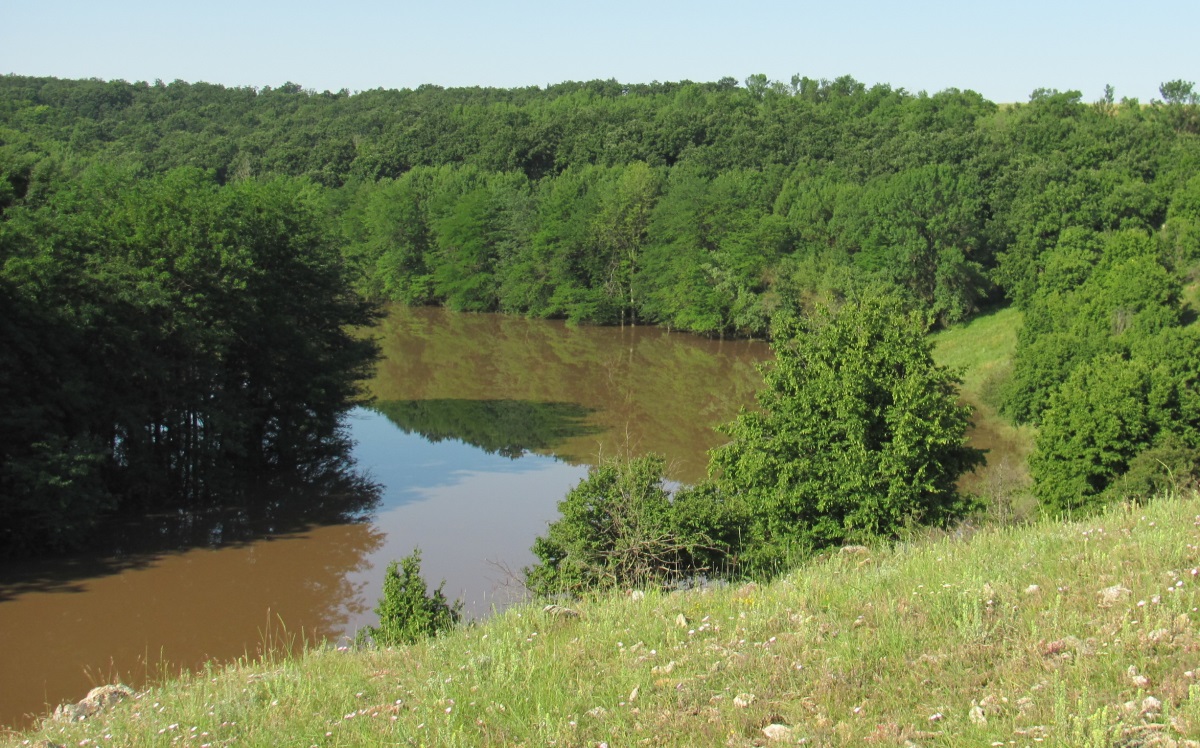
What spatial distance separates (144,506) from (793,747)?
22.3m

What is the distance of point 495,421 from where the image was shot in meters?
35.6

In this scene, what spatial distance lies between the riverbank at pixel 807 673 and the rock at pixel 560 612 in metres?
0.03

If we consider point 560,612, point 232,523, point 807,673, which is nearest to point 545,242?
point 232,523

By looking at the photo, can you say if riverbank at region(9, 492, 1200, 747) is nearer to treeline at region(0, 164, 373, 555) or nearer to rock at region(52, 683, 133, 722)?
rock at region(52, 683, 133, 722)

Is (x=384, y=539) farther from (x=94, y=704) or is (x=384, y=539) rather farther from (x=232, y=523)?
(x=94, y=704)

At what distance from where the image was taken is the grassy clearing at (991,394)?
24.8m

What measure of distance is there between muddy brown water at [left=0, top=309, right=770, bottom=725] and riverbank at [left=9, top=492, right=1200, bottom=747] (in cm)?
208

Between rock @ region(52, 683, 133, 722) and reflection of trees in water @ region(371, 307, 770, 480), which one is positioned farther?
reflection of trees in water @ region(371, 307, 770, 480)

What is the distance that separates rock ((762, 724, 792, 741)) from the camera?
17.3 feet

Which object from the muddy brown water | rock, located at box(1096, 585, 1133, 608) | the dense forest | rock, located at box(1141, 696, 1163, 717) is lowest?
the muddy brown water

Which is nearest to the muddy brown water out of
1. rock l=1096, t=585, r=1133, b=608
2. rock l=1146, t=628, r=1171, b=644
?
rock l=1096, t=585, r=1133, b=608

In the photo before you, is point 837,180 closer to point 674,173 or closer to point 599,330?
point 674,173

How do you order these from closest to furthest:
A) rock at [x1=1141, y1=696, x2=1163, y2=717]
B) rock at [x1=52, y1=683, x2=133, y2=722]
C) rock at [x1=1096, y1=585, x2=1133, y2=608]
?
1. rock at [x1=1141, y1=696, x2=1163, y2=717]
2. rock at [x1=1096, y1=585, x2=1133, y2=608]
3. rock at [x1=52, y1=683, x2=133, y2=722]

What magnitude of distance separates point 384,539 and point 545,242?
40.3 metres
